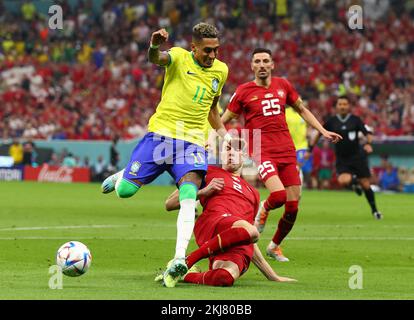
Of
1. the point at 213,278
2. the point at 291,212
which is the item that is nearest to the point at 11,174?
the point at 291,212

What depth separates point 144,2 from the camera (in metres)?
44.4

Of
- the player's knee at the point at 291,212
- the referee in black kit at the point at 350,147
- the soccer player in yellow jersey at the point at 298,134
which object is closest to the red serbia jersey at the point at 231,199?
the player's knee at the point at 291,212

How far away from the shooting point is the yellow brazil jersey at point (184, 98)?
420 inches

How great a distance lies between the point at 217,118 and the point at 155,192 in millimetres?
18931

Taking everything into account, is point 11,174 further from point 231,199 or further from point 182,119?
point 231,199

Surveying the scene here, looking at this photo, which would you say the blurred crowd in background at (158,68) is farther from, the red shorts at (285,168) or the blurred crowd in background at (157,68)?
the red shorts at (285,168)

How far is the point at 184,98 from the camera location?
10742mm

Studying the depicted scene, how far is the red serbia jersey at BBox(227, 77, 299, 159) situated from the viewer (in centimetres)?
1373

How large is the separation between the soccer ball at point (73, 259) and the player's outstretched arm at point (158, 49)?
1.97 m

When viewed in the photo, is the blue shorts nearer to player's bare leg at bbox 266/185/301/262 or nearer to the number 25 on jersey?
player's bare leg at bbox 266/185/301/262
